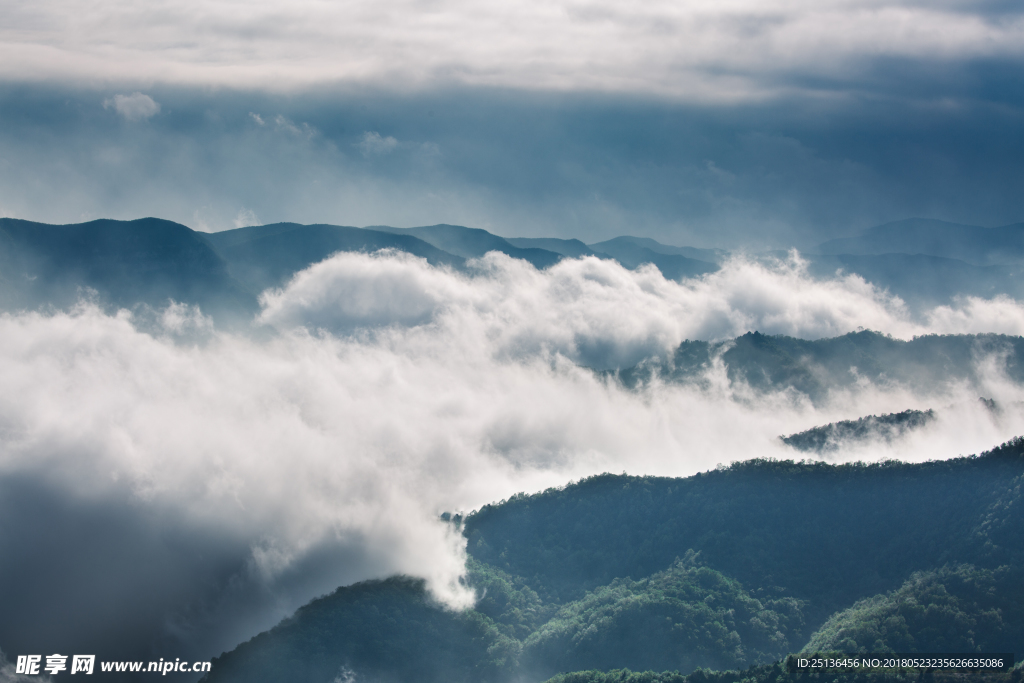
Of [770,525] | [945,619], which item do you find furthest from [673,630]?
[770,525]

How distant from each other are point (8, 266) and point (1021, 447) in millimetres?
211184

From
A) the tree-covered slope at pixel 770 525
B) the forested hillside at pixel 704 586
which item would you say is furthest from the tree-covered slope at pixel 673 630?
the tree-covered slope at pixel 770 525

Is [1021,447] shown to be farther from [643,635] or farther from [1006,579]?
[643,635]

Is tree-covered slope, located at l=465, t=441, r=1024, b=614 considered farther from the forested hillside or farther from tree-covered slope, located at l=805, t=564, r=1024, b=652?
tree-covered slope, located at l=805, t=564, r=1024, b=652

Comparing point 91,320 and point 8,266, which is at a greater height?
point 8,266

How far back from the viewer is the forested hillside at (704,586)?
80.0 metres

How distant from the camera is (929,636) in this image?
76812 mm

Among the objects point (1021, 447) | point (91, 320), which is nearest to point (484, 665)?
point (1021, 447)

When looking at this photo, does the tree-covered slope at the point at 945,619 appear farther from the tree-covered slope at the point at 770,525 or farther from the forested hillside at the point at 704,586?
the tree-covered slope at the point at 770,525

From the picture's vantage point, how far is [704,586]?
91000mm

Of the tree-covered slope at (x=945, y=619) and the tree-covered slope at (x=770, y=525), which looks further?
the tree-covered slope at (x=770, y=525)

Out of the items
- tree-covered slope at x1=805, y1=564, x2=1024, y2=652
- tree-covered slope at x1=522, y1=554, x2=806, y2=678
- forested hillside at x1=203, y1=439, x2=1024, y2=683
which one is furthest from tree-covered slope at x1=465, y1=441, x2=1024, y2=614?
tree-covered slope at x1=522, y1=554, x2=806, y2=678

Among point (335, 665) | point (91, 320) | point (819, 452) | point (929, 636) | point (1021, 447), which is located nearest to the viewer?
point (929, 636)

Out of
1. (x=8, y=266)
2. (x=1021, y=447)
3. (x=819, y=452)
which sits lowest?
(x=1021, y=447)
